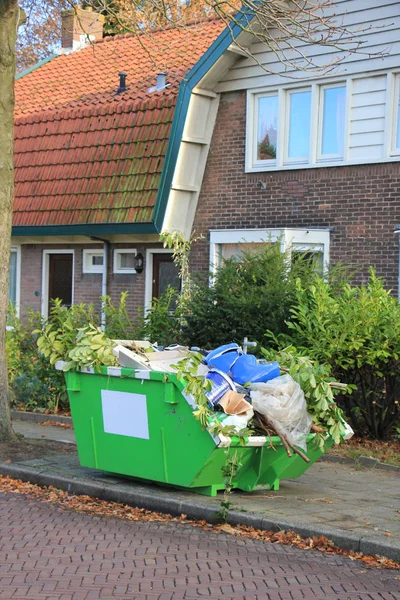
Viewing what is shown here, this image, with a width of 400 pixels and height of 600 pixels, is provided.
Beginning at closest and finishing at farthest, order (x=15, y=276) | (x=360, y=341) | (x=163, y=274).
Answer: (x=360, y=341)
(x=163, y=274)
(x=15, y=276)

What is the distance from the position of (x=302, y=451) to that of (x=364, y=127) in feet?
22.8

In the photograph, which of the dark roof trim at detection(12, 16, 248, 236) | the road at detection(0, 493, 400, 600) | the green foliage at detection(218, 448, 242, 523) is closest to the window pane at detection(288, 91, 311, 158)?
the dark roof trim at detection(12, 16, 248, 236)

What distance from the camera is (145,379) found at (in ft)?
27.8

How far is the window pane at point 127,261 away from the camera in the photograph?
17.4 metres

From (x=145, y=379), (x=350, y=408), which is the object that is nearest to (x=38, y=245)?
(x=350, y=408)

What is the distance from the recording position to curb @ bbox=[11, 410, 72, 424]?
13.8 m

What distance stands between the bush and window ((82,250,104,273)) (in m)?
6.89

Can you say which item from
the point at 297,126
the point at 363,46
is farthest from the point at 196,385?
the point at 297,126

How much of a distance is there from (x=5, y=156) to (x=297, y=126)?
5.58m

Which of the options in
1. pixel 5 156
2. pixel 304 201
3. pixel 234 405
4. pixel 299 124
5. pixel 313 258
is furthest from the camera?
pixel 299 124

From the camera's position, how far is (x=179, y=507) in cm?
818

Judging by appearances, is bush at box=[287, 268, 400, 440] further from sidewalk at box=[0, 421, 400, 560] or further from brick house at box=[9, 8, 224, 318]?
brick house at box=[9, 8, 224, 318]

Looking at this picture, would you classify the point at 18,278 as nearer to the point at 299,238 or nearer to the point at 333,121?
the point at 299,238

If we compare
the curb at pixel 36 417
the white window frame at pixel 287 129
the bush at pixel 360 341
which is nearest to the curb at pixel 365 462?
the bush at pixel 360 341
